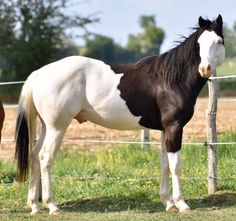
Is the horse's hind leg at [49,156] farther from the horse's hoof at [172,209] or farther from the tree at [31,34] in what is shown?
the tree at [31,34]

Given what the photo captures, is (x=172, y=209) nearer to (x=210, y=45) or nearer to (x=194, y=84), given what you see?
(x=194, y=84)

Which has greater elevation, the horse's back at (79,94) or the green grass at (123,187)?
the horse's back at (79,94)

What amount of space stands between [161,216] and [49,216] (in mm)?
1160

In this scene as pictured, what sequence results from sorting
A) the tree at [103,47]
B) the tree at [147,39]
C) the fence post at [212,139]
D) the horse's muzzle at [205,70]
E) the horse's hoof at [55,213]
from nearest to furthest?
the horse's muzzle at [205,70], the horse's hoof at [55,213], the fence post at [212,139], the tree at [103,47], the tree at [147,39]

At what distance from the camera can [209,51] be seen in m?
6.09

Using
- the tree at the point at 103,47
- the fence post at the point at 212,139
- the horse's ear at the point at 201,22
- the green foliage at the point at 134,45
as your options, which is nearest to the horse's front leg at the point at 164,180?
the fence post at the point at 212,139

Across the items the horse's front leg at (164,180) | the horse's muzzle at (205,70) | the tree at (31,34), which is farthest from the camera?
the tree at (31,34)

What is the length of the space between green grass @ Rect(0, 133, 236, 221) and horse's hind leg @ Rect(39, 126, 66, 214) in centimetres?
15

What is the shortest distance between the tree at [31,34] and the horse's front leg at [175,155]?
2420cm

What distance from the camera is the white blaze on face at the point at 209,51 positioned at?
6070mm

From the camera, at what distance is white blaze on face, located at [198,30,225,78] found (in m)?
6.07

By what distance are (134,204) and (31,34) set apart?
26400mm

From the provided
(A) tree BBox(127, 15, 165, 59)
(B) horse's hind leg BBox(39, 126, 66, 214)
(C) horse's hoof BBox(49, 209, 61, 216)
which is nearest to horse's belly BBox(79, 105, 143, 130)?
(B) horse's hind leg BBox(39, 126, 66, 214)

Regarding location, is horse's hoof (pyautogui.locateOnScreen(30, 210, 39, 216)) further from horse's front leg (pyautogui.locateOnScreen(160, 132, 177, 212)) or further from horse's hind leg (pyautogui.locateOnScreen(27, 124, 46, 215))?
horse's front leg (pyautogui.locateOnScreen(160, 132, 177, 212))
